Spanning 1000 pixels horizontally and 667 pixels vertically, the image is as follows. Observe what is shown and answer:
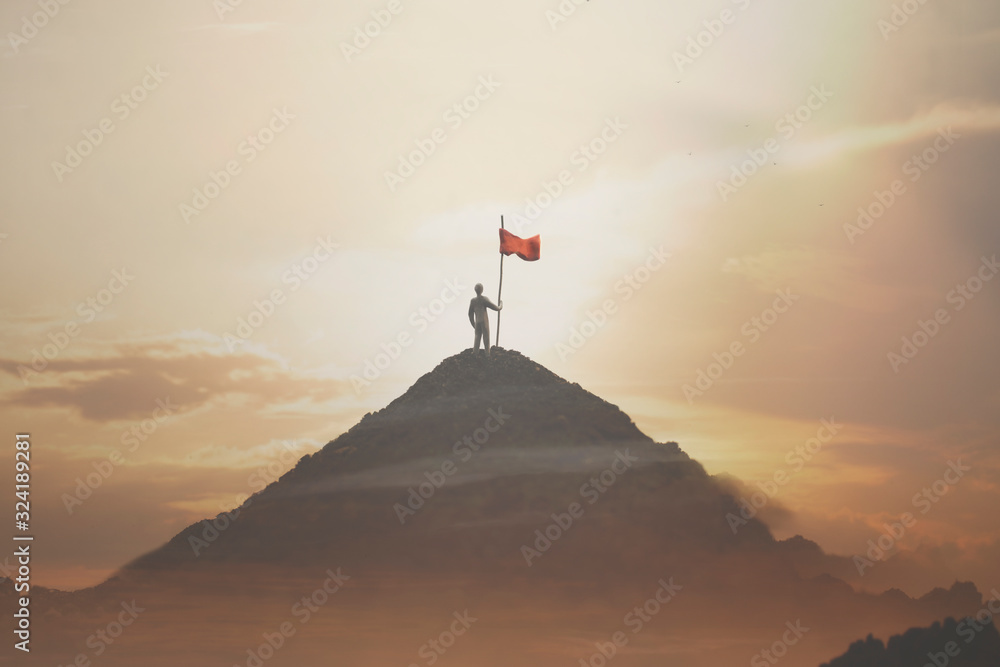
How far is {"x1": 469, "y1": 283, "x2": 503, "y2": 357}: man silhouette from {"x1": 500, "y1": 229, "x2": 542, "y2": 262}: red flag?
1358 mm

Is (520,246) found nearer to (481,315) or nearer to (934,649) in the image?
(481,315)

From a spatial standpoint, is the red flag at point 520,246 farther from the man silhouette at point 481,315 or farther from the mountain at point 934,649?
the mountain at point 934,649

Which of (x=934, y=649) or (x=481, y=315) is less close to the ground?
(x=481, y=315)

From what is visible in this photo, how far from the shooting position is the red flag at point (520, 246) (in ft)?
94.0

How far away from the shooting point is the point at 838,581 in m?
27.8

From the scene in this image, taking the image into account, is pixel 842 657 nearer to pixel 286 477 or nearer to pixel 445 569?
pixel 445 569

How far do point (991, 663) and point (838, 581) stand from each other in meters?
4.31

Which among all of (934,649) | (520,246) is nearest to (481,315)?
(520,246)

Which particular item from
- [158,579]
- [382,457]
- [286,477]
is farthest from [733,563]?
[158,579]

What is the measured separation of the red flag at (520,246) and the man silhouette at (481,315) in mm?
1358

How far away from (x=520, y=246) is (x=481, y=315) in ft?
7.70

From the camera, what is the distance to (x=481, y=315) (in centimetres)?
2892

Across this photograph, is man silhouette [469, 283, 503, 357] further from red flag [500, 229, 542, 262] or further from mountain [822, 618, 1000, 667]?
mountain [822, 618, 1000, 667]

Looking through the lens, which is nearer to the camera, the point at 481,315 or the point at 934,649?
the point at 934,649
